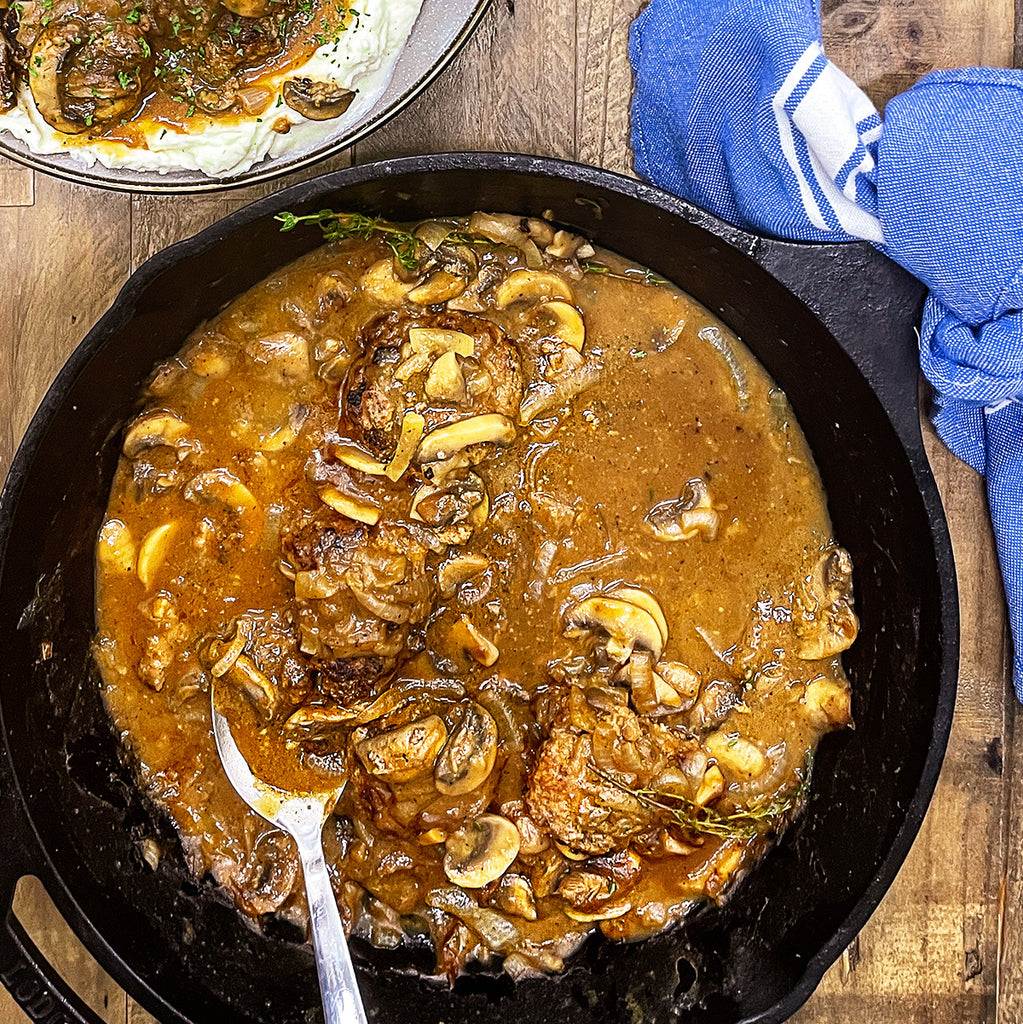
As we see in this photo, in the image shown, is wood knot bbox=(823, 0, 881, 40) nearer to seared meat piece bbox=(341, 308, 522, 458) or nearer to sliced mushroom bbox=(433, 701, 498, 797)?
seared meat piece bbox=(341, 308, 522, 458)

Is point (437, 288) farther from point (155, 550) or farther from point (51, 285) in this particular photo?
point (51, 285)

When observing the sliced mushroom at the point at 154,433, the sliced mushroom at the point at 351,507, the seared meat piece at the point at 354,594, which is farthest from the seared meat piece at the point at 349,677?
the sliced mushroom at the point at 154,433

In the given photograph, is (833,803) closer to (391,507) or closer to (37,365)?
(391,507)

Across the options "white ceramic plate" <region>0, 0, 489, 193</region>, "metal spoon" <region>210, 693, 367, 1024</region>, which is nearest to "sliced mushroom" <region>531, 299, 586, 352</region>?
"white ceramic plate" <region>0, 0, 489, 193</region>

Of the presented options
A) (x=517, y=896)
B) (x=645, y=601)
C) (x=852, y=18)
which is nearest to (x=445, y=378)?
(x=645, y=601)

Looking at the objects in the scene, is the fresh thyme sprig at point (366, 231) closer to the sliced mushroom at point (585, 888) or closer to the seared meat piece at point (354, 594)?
the seared meat piece at point (354, 594)
